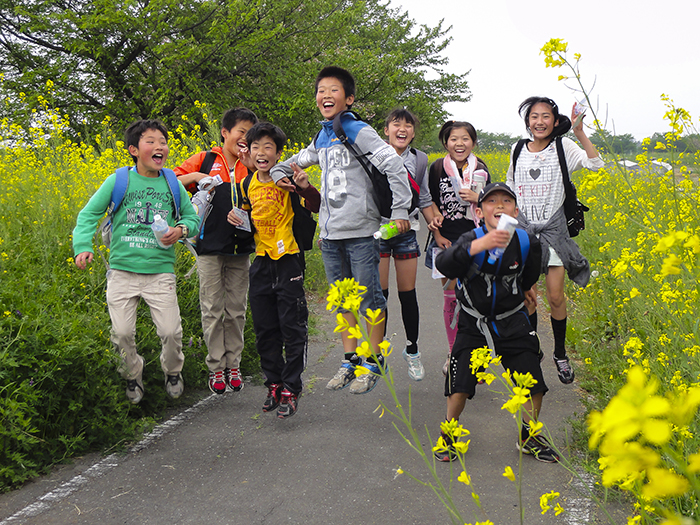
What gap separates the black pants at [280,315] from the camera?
12.5 ft

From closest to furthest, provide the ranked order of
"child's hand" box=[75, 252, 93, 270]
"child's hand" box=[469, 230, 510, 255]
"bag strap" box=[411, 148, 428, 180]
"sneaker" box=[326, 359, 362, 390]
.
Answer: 1. "child's hand" box=[469, 230, 510, 255]
2. "child's hand" box=[75, 252, 93, 270]
3. "sneaker" box=[326, 359, 362, 390]
4. "bag strap" box=[411, 148, 428, 180]

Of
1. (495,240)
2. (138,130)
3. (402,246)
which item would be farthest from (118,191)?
(495,240)

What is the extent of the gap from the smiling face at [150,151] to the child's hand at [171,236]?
439 millimetres

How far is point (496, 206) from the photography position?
313 centimetres

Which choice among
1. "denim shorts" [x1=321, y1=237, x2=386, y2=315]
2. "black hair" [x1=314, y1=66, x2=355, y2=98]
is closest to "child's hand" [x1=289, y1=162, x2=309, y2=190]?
"denim shorts" [x1=321, y1=237, x2=386, y2=315]

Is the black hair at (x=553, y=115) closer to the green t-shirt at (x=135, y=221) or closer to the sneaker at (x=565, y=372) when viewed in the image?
the sneaker at (x=565, y=372)

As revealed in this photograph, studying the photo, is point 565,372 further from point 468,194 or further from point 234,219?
point 234,219

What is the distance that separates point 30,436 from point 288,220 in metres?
1.97

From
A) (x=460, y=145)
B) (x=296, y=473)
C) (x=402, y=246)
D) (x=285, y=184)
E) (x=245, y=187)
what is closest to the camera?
(x=296, y=473)

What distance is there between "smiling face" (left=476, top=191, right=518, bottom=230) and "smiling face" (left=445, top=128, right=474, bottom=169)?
1.40m

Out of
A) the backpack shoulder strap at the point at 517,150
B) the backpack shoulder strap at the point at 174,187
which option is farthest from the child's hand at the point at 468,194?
the backpack shoulder strap at the point at 174,187

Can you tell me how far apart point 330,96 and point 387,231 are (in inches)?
39.0

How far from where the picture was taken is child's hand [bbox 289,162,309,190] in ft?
12.3

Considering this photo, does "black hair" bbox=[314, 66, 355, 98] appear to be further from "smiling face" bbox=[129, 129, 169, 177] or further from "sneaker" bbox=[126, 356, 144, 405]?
"sneaker" bbox=[126, 356, 144, 405]
